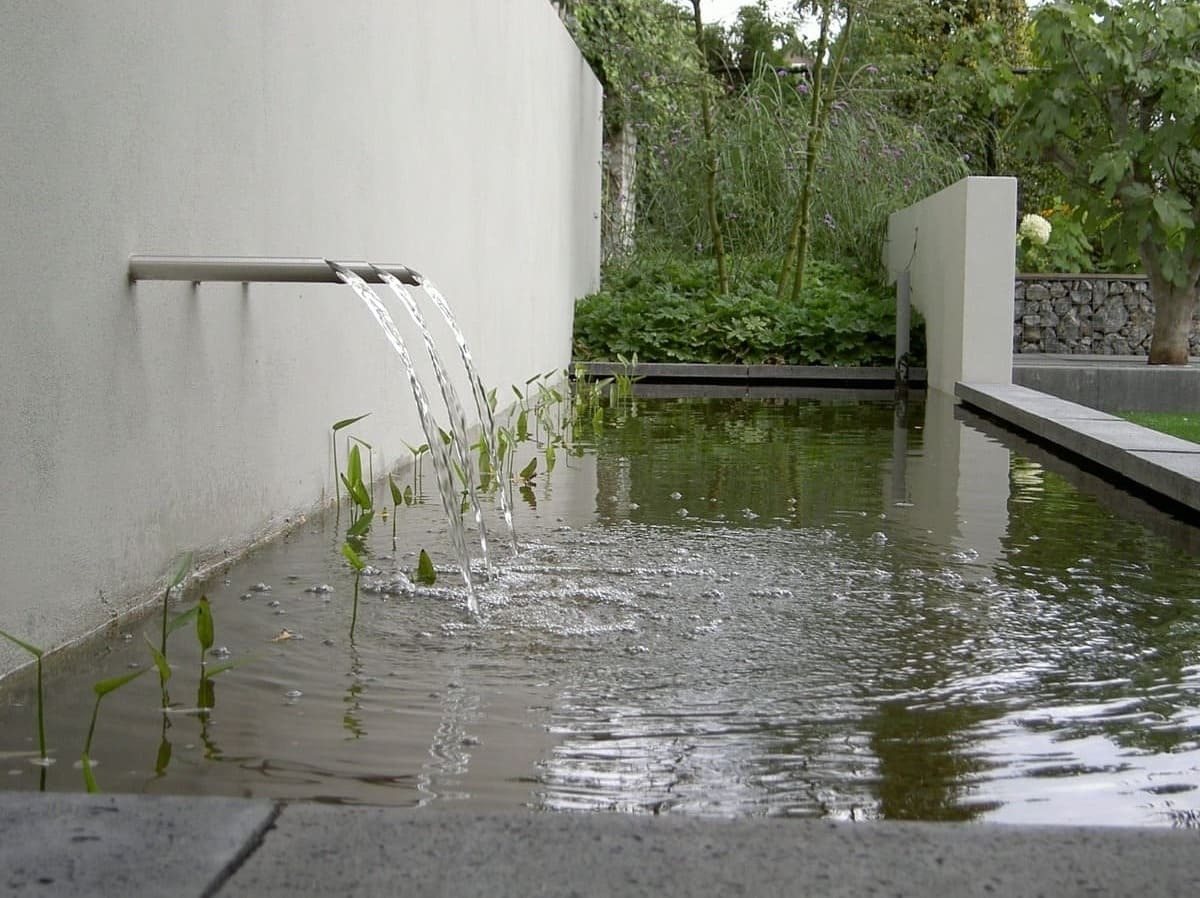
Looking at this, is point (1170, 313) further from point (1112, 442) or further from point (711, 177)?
point (1112, 442)

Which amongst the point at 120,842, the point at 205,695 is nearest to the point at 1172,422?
the point at 205,695

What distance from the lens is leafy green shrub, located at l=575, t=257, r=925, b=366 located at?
38.9 feet

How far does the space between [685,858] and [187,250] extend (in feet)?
8.11

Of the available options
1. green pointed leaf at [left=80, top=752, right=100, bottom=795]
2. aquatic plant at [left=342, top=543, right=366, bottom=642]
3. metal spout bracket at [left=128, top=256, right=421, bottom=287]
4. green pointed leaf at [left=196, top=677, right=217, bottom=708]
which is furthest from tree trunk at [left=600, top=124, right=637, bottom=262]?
green pointed leaf at [left=80, top=752, right=100, bottom=795]

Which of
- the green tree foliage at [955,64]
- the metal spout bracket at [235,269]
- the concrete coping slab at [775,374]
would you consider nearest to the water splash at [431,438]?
the metal spout bracket at [235,269]

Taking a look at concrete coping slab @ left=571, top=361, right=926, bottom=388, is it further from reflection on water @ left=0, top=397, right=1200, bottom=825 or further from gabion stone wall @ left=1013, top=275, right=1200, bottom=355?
reflection on water @ left=0, top=397, right=1200, bottom=825

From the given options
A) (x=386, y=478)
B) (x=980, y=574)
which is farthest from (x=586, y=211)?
(x=980, y=574)

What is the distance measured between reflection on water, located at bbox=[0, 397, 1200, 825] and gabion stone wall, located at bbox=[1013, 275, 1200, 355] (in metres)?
9.63

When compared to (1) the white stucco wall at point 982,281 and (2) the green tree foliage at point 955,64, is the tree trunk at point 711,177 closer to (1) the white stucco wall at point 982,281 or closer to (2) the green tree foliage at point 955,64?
(2) the green tree foliage at point 955,64

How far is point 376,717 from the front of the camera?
8.13 feet

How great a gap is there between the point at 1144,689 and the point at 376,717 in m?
1.42

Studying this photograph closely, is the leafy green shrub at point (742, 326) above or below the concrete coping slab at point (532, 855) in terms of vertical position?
above

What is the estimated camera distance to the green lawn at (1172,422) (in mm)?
8109

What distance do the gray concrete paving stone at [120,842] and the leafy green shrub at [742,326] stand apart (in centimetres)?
991
